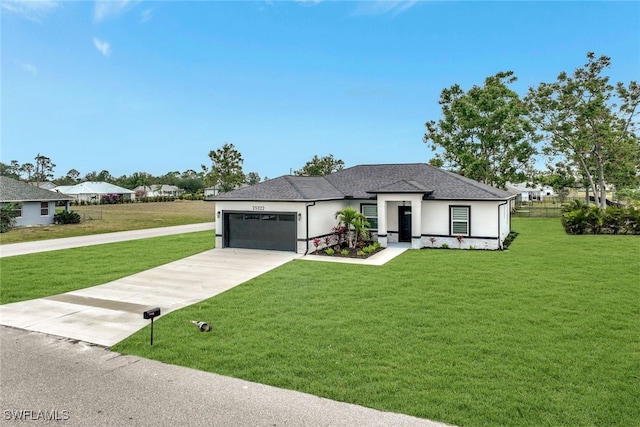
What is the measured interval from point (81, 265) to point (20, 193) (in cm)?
2115

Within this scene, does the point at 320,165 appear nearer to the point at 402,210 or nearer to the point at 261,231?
the point at 402,210

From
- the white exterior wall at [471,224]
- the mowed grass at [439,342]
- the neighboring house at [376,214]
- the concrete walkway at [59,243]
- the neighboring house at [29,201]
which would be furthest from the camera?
the neighboring house at [29,201]

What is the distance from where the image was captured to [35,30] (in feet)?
60.9

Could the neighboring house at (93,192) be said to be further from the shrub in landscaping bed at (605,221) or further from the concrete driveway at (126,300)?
the shrub in landscaping bed at (605,221)

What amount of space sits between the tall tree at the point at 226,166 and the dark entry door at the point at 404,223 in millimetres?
51122

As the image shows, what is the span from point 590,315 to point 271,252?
40.4 ft

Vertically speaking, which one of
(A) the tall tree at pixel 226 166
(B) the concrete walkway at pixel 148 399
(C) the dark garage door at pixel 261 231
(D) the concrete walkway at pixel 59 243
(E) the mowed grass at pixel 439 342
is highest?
(A) the tall tree at pixel 226 166

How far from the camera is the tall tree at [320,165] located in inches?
2760

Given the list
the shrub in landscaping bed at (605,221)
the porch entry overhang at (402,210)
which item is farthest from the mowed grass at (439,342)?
the shrub in landscaping bed at (605,221)

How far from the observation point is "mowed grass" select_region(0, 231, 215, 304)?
1140 cm

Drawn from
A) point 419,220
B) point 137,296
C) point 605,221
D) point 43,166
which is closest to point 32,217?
point 137,296

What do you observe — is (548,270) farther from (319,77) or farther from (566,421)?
(319,77)

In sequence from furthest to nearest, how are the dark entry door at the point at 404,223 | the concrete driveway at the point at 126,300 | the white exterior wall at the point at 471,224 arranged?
the dark entry door at the point at 404,223 < the white exterior wall at the point at 471,224 < the concrete driveway at the point at 126,300

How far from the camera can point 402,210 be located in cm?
2036
